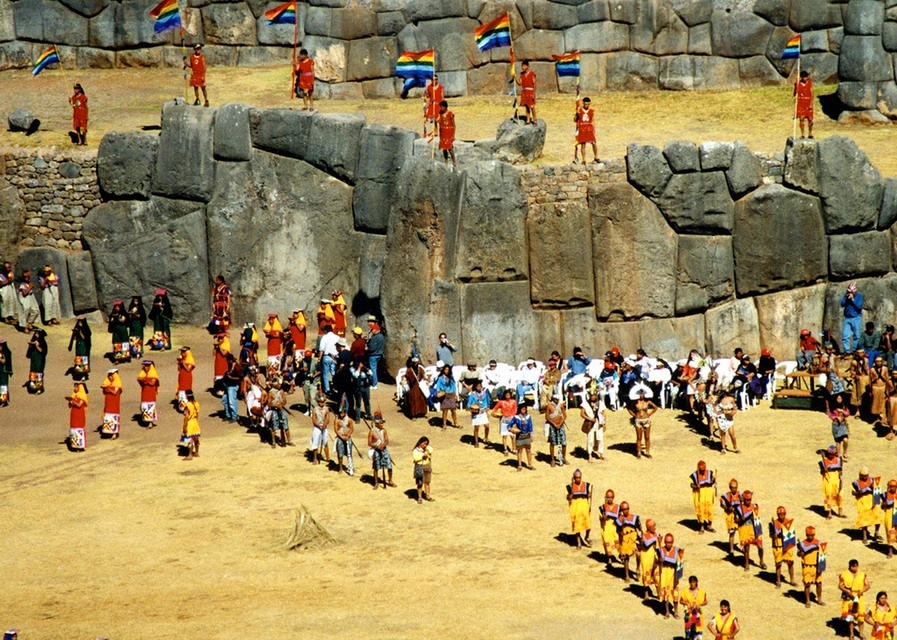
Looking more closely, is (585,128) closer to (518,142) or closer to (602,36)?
(518,142)

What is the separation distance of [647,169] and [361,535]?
10.1 m

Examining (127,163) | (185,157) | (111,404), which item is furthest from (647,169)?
(127,163)

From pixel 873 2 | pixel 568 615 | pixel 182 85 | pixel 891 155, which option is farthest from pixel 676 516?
pixel 182 85

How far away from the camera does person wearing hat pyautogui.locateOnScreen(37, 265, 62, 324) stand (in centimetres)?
3319

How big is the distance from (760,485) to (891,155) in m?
10.1

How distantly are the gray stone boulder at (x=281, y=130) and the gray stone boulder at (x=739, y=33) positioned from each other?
394 inches

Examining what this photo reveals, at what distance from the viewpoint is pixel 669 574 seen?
68.0 ft

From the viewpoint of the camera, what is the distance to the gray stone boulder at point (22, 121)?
35375 mm

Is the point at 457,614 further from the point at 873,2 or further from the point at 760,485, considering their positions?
the point at 873,2

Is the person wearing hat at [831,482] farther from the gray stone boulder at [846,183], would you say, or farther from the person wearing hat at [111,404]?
the person wearing hat at [111,404]

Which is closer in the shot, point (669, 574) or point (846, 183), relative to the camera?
point (669, 574)

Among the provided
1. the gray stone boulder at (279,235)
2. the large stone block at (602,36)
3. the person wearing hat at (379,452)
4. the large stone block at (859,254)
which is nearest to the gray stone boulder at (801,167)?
the large stone block at (859,254)

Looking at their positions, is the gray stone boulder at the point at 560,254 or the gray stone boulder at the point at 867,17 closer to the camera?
the gray stone boulder at the point at 560,254

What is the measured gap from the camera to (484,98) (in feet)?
123
